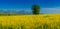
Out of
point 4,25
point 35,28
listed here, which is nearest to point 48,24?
point 35,28

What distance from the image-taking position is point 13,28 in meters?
7.02

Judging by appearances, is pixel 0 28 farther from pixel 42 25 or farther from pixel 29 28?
pixel 42 25

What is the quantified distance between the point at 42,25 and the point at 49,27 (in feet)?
1.07

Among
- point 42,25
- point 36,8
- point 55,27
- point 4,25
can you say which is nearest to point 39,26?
point 42,25

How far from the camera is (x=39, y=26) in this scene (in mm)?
7324

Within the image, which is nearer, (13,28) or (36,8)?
(13,28)

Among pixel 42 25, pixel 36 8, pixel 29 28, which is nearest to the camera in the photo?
pixel 29 28

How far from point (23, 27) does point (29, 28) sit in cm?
26

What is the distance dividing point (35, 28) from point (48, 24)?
764mm

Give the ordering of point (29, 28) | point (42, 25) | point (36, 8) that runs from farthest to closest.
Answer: point (36, 8) → point (42, 25) → point (29, 28)

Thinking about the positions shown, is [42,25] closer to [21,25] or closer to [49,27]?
[49,27]

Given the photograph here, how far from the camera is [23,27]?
23.2 ft

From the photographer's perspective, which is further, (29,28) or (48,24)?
(48,24)

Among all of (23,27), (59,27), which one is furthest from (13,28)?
(59,27)
